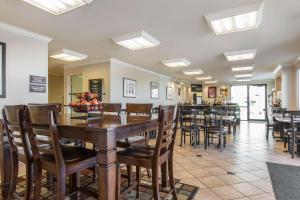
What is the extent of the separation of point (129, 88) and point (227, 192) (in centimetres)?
494

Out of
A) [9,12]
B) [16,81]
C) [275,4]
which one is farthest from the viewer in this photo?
[16,81]

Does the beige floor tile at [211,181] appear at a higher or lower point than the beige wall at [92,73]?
lower

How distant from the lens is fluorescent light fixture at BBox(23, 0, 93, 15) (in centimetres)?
237

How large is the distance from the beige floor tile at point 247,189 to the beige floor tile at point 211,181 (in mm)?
185

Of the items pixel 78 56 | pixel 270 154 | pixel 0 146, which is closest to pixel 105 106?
pixel 0 146

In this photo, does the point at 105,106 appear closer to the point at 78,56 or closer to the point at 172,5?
the point at 172,5

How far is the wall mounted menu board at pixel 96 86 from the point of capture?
5957 mm

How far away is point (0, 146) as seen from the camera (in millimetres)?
2320

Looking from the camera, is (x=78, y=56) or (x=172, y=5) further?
(x=78, y=56)

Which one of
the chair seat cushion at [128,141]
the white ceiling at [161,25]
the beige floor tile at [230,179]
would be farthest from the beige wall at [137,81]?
the beige floor tile at [230,179]

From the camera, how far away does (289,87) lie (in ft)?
22.9

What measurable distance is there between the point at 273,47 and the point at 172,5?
341 cm

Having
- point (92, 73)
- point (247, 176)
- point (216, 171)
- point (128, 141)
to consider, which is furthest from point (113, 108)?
point (92, 73)

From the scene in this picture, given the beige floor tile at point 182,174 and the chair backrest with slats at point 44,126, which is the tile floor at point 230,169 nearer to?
the beige floor tile at point 182,174
